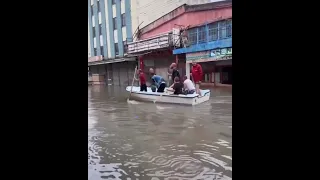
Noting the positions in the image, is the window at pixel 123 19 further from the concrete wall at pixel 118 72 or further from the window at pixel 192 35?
the window at pixel 192 35

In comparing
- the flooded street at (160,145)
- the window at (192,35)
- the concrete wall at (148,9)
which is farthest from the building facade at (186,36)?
the flooded street at (160,145)

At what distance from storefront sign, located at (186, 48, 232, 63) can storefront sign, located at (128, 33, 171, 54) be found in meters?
1.76

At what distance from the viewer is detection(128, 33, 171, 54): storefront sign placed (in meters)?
18.0

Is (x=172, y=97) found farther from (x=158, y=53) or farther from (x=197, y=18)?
(x=158, y=53)

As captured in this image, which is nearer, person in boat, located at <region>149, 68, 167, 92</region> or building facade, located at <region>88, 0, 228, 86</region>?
person in boat, located at <region>149, 68, 167, 92</region>

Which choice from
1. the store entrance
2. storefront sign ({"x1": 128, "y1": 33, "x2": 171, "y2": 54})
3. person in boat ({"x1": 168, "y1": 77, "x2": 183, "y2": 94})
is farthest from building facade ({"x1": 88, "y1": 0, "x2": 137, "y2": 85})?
person in boat ({"x1": 168, "y1": 77, "x2": 183, "y2": 94})

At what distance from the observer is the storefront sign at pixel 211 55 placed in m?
15.0

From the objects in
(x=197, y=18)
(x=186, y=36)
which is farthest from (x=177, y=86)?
Result: (x=197, y=18)

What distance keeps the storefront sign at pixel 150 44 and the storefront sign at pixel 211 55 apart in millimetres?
1761

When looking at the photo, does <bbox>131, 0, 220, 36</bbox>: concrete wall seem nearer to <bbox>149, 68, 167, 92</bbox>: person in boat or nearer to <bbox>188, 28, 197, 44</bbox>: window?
<bbox>188, 28, 197, 44</bbox>: window

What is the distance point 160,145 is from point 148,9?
Result: 1829cm
